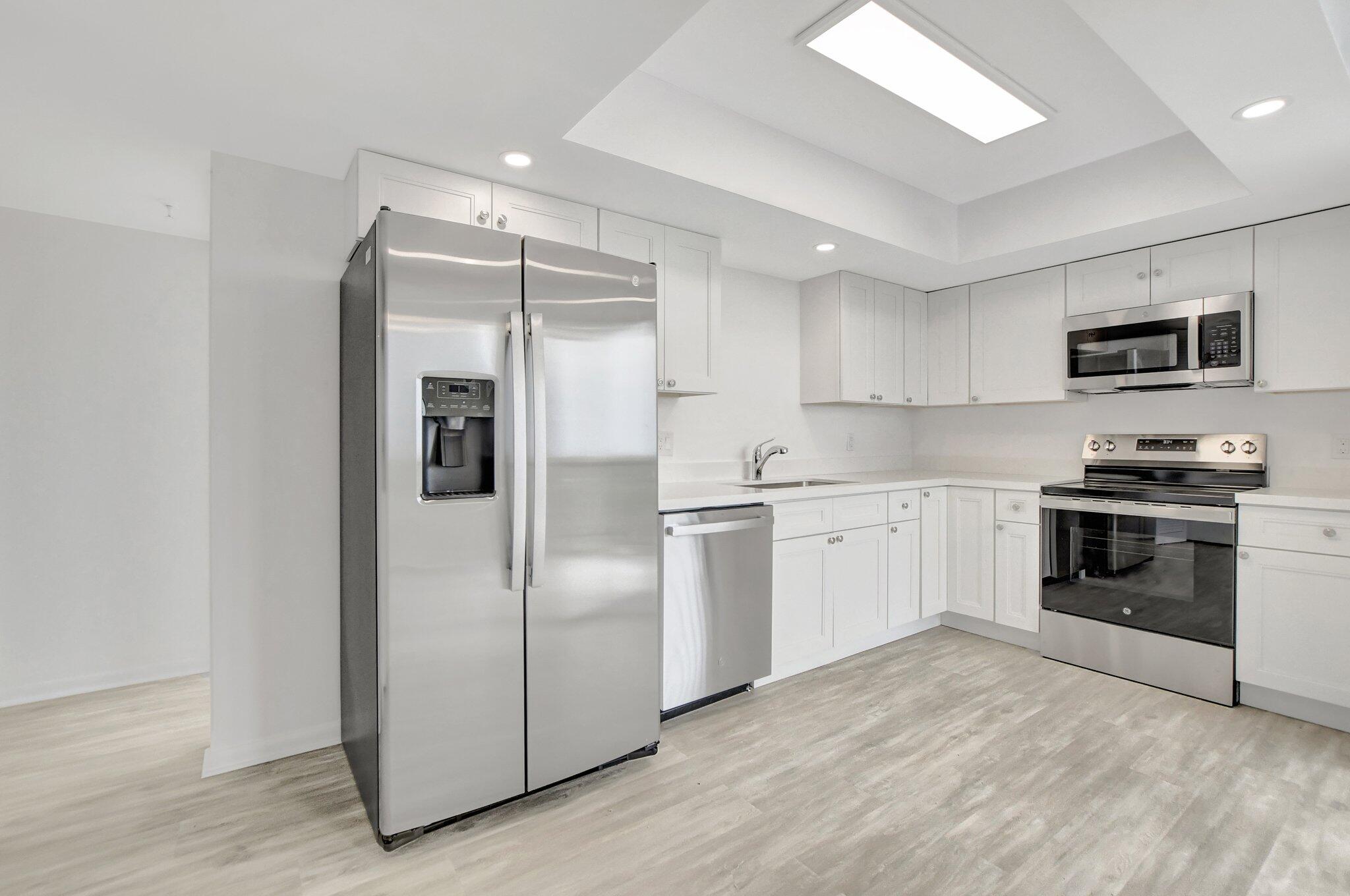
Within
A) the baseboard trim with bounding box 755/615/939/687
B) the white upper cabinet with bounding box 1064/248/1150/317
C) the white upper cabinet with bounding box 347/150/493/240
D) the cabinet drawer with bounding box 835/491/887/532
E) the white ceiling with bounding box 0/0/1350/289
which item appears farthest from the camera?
the white upper cabinet with bounding box 1064/248/1150/317

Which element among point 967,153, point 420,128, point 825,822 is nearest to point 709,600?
point 825,822

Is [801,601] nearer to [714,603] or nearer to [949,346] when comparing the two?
[714,603]

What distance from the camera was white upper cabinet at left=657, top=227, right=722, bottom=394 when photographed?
297 cm

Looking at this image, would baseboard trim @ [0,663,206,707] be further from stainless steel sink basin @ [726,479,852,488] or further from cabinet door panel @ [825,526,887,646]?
cabinet door panel @ [825,526,887,646]

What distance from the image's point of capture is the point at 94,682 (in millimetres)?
2988

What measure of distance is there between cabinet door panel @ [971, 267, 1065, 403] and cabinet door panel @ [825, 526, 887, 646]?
1.35m

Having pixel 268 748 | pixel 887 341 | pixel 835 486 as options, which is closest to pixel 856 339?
pixel 887 341

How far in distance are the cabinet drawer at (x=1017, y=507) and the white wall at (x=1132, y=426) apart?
651mm

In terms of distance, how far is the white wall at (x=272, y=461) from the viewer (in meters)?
2.30

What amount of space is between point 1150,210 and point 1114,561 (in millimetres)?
1710

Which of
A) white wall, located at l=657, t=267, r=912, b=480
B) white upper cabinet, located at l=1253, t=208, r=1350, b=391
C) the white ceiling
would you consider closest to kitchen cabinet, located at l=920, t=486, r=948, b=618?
white wall, located at l=657, t=267, r=912, b=480

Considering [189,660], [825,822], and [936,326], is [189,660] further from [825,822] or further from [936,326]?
[936,326]

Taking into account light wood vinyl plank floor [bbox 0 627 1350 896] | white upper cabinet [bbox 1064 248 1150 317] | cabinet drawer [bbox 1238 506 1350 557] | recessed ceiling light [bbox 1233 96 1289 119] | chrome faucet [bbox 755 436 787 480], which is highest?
recessed ceiling light [bbox 1233 96 1289 119]

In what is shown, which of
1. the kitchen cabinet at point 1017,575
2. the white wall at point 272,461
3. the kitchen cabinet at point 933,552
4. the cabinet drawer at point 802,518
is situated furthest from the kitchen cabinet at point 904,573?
the white wall at point 272,461
